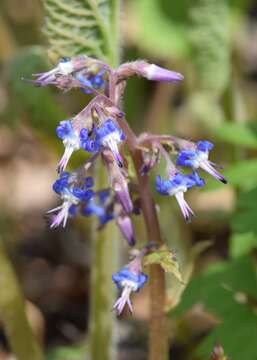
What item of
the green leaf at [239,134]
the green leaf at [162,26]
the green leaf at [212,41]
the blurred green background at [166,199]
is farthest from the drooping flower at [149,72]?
the green leaf at [162,26]

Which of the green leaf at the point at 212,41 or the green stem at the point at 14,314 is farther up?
the green leaf at the point at 212,41

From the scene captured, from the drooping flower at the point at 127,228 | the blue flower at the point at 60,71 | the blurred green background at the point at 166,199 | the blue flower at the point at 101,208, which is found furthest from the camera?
the blurred green background at the point at 166,199

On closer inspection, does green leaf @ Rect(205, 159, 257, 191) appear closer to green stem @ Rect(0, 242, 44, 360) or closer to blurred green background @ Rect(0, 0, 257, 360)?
blurred green background @ Rect(0, 0, 257, 360)

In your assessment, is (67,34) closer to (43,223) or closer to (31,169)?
(43,223)

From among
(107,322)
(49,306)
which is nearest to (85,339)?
(49,306)

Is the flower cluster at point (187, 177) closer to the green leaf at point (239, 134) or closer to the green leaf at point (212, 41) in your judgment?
the green leaf at point (239, 134)

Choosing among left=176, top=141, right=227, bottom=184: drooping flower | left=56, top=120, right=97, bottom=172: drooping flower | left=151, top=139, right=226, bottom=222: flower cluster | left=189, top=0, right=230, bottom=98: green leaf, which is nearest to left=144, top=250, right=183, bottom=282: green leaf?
left=151, top=139, right=226, bottom=222: flower cluster

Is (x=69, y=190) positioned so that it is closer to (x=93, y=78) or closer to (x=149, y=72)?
(x=149, y=72)
